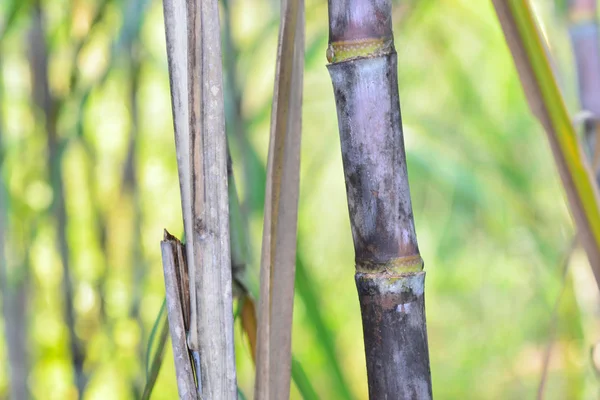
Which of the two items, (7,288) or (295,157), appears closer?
(295,157)

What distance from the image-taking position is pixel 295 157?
25cm

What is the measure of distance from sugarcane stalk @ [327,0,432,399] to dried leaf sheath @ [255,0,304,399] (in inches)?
1.0

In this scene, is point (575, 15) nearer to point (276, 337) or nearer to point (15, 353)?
point (276, 337)

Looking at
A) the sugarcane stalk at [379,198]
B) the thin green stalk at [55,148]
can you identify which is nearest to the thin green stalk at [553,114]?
the sugarcane stalk at [379,198]

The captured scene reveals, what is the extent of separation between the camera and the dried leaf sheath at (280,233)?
0.24 meters

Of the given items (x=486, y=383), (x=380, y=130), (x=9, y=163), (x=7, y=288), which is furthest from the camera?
(x=486, y=383)

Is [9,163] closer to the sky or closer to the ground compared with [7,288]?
closer to the sky

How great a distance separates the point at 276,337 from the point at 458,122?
0.92 metres

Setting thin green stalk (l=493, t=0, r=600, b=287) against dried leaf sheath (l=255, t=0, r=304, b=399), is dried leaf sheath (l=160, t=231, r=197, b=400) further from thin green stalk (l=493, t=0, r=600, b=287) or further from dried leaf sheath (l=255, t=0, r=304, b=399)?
thin green stalk (l=493, t=0, r=600, b=287)

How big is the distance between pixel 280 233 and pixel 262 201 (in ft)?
0.71

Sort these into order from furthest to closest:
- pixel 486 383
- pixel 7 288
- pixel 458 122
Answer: pixel 486 383
pixel 458 122
pixel 7 288

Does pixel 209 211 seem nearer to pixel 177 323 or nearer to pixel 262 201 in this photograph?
pixel 177 323

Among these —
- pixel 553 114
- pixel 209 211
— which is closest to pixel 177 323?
pixel 209 211

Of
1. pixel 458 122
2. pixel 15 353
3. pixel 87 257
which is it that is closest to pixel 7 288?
pixel 15 353
